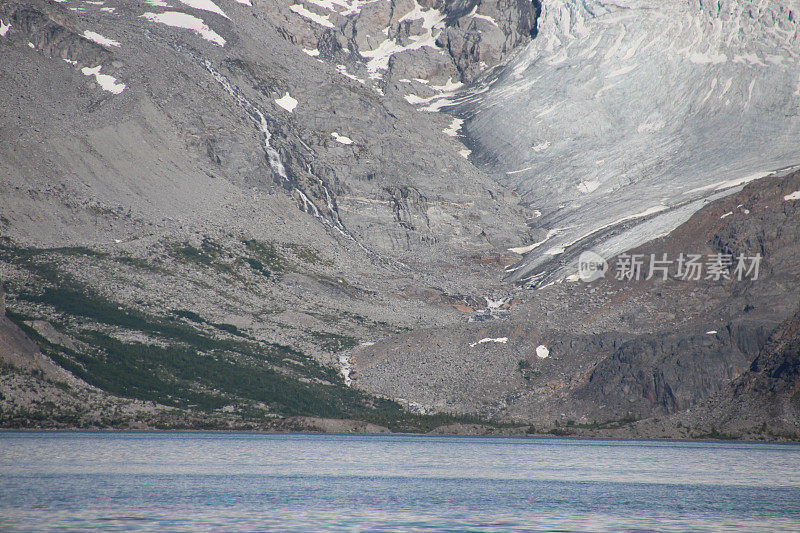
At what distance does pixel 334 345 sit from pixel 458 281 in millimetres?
53870

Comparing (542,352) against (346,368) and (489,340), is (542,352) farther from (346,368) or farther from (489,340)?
(346,368)

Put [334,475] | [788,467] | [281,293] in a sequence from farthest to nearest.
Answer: [281,293] < [788,467] < [334,475]

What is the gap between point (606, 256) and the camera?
169 meters

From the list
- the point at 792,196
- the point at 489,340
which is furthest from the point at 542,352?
the point at 792,196

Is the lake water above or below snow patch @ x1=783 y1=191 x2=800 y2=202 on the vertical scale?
below

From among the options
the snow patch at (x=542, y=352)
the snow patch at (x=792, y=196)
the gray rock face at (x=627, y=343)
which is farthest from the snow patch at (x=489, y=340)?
the snow patch at (x=792, y=196)

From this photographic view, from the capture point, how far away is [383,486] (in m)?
56.5

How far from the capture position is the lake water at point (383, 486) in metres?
41.9

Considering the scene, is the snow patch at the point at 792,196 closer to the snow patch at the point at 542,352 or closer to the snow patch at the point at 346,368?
the snow patch at the point at 542,352

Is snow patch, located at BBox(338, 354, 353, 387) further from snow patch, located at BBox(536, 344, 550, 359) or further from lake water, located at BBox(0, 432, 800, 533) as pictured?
lake water, located at BBox(0, 432, 800, 533)

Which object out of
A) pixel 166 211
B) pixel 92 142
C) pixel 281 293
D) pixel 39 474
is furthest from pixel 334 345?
pixel 39 474

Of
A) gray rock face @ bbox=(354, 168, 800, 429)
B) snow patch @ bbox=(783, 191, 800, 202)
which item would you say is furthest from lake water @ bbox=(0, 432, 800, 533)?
snow patch @ bbox=(783, 191, 800, 202)

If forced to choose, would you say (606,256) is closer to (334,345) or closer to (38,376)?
(334,345)

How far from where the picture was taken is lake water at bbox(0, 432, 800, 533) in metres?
41.9
